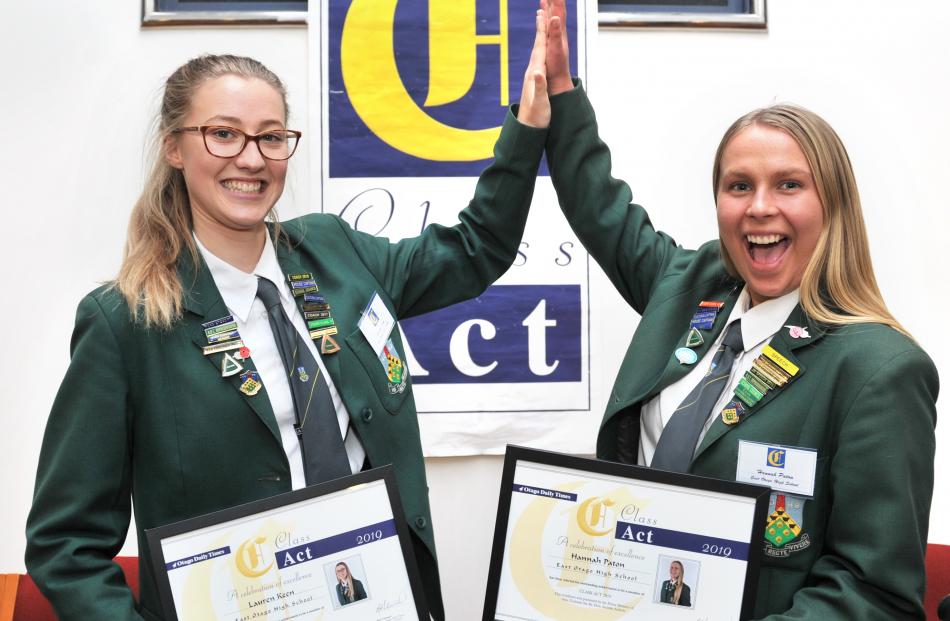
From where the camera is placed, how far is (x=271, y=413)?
182 cm

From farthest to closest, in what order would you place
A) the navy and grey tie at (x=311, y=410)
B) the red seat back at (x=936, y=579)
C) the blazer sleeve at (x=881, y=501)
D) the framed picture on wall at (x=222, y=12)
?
1. the framed picture on wall at (x=222, y=12)
2. the red seat back at (x=936, y=579)
3. the navy and grey tie at (x=311, y=410)
4. the blazer sleeve at (x=881, y=501)

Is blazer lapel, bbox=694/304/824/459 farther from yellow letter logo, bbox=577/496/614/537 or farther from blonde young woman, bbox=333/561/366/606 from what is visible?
blonde young woman, bbox=333/561/366/606

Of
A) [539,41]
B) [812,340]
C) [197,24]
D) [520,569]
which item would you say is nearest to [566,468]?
[520,569]

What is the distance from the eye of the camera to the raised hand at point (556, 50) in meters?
2.17

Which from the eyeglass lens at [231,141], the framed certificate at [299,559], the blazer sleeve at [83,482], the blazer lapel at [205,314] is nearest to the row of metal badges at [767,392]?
the framed certificate at [299,559]

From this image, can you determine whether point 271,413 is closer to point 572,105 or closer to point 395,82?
point 572,105

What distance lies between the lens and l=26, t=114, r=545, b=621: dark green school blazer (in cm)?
173

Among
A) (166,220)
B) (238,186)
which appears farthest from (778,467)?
(166,220)

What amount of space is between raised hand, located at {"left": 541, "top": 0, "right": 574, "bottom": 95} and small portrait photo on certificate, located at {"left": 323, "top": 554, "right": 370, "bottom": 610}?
1.15 meters

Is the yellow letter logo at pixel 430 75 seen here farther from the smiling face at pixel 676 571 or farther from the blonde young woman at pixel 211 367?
the smiling face at pixel 676 571

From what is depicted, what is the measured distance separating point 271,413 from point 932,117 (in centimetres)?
258

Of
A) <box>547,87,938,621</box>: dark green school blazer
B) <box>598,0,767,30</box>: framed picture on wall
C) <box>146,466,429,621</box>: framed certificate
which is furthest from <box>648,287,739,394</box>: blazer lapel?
<box>598,0,767,30</box>: framed picture on wall

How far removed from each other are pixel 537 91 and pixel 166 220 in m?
0.86

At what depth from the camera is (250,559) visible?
1720mm
